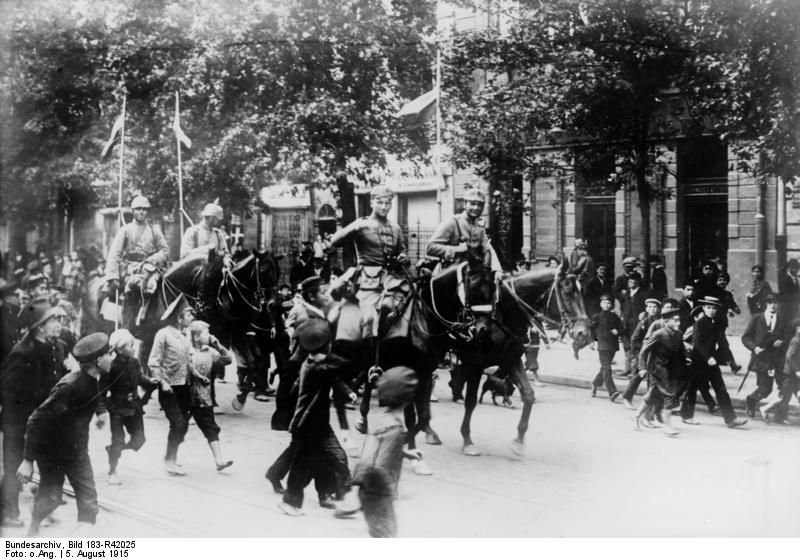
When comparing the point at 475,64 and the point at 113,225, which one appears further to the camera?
the point at 113,225

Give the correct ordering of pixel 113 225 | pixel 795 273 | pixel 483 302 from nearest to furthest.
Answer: pixel 483 302 < pixel 795 273 < pixel 113 225

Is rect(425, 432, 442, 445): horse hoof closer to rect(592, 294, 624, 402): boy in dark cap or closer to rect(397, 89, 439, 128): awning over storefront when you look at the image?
rect(592, 294, 624, 402): boy in dark cap

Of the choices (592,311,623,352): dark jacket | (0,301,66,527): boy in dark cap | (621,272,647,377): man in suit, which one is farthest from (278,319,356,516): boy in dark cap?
(621,272,647,377): man in suit

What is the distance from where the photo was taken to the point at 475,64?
17797 millimetres

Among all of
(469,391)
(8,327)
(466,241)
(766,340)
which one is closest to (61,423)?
(8,327)

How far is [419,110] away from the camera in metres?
16.8

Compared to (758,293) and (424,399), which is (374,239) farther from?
(758,293)

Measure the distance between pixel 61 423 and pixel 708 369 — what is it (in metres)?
8.14

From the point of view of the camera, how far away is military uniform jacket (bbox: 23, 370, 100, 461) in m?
7.32

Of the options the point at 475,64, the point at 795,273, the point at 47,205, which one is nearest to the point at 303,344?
the point at 795,273

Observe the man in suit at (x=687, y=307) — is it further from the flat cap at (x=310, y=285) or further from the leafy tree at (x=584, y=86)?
the flat cap at (x=310, y=285)

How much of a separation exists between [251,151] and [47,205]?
15.6 ft

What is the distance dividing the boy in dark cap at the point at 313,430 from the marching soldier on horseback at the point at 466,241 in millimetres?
2982
